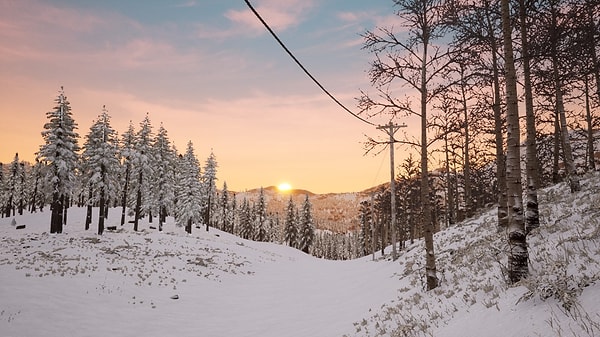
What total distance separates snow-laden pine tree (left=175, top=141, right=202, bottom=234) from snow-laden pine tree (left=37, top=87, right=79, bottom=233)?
18058 millimetres

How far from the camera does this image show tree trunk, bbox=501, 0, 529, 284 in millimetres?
6465

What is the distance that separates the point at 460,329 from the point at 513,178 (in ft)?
10.5

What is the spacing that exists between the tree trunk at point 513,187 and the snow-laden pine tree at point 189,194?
50894mm

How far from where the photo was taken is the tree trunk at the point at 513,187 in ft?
21.2

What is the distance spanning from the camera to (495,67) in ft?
42.1

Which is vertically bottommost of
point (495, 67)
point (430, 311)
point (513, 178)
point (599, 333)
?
point (430, 311)

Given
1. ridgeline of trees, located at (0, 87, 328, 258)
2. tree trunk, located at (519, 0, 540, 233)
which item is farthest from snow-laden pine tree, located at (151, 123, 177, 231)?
tree trunk, located at (519, 0, 540, 233)

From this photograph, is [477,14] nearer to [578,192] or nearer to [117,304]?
[578,192]

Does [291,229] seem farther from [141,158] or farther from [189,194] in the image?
[141,158]

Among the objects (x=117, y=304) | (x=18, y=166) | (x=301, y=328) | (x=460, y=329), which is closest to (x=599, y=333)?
(x=460, y=329)

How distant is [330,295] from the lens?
18.0 metres

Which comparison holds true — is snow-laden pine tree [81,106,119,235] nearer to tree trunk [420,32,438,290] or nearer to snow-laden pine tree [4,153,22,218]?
tree trunk [420,32,438,290]

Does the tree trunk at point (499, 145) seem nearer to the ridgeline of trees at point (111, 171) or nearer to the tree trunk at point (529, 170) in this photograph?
the tree trunk at point (529, 170)

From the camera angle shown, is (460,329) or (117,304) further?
(117,304)
